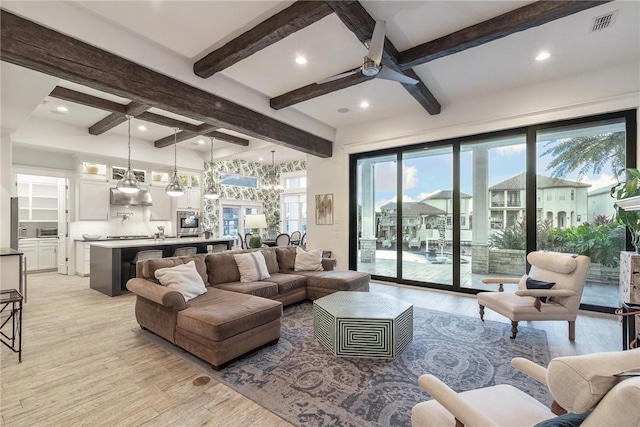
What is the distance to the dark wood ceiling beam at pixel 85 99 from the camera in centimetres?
452

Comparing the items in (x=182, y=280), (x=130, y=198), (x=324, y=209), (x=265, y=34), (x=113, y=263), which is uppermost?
(x=265, y=34)

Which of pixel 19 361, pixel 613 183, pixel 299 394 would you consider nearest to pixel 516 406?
pixel 299 394

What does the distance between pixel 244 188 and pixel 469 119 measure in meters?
7.63

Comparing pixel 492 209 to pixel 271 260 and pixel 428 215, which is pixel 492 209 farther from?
pixel 271 260

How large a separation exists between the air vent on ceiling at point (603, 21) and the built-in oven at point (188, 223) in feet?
29.5

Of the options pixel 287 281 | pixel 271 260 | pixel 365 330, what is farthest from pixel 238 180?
pixel 365 330

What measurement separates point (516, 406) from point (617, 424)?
678mm

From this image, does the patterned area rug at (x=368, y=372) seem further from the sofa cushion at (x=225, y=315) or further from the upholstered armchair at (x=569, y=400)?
the upholstered armchair at (x=569, y=400)

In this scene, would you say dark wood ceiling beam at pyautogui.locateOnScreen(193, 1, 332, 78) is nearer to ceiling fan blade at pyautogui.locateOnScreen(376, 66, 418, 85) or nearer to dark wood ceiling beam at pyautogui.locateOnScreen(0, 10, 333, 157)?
dark wood ceiling beam at pyautogui.locateOnScreen(0, 10, 333, 157)

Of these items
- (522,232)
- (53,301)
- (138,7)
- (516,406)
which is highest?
(138,7)

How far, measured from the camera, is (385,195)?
20.5 feet

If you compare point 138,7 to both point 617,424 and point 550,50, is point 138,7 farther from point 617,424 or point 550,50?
point 550,50

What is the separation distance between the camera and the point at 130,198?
7570 millimetres

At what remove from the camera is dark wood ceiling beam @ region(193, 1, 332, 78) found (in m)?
2.63
